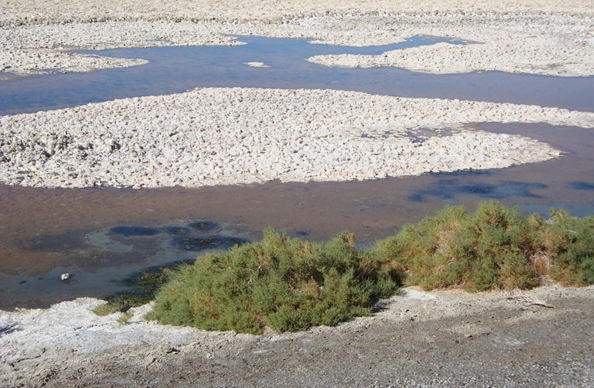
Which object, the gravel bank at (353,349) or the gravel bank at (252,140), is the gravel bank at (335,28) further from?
the gravel bank at (353,349)

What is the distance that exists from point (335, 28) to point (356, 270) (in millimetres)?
32477

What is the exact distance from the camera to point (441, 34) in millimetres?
38406

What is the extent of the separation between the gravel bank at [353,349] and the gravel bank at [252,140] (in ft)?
22.3

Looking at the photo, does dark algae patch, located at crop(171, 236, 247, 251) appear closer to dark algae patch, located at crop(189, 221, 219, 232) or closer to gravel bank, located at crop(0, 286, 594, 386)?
dark algae patch, located at crop(189, 221, 219, 232)

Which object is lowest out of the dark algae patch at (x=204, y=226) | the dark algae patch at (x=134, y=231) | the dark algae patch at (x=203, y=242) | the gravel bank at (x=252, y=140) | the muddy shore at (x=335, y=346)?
the dark algae patch at (x=134, y=231)

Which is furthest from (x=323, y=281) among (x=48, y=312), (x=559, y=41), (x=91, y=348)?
(x=559, y=41)

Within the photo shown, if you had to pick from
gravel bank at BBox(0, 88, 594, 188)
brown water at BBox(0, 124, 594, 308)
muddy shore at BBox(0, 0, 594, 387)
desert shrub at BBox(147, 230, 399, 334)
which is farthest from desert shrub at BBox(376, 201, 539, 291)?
gravel bank at BBox(0, 88, 594, 188)

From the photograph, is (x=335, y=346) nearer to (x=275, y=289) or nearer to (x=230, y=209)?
(x=275, y=289)

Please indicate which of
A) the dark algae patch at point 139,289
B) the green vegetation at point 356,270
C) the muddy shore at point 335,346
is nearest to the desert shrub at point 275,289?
the green vegetation at point 356,270

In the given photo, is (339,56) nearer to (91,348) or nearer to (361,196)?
(361,196)

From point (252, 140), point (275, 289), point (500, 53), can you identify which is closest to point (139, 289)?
point (275, 289)

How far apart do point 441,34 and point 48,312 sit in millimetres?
33345

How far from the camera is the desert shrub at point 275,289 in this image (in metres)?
8.17

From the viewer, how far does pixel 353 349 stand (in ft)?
Answer: 24.2
